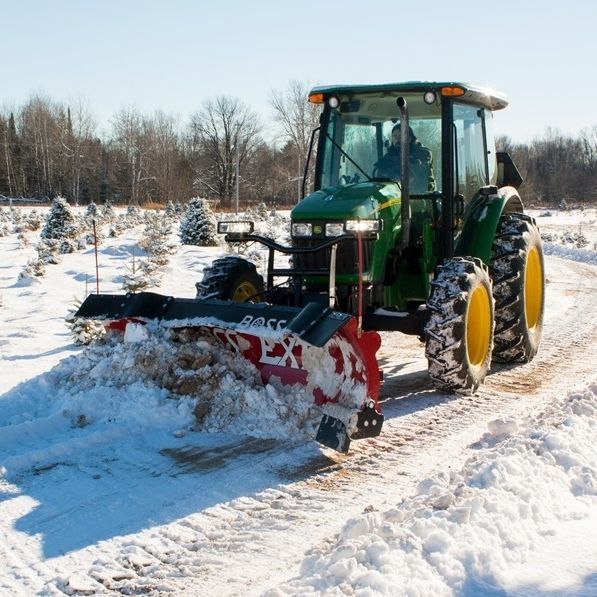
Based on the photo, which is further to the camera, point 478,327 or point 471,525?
point 478,327

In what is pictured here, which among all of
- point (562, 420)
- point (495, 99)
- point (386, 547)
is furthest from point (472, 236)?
point (386, 547)

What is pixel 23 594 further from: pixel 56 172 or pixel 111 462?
pixel 56 172

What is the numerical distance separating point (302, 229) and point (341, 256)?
0.38 meters

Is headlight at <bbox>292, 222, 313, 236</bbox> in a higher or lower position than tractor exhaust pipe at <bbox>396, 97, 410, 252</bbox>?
lower

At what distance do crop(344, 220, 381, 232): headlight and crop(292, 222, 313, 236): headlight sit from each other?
2.23 ft

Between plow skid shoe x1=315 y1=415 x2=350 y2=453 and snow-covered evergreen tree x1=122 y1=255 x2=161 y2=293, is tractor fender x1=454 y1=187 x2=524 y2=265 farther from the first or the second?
snow-covered evergreen tree x1=122 y1=255 x2=161 y2=293

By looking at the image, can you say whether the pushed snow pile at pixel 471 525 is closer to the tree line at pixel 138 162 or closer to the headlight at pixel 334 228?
the headlight at pixel 334 228

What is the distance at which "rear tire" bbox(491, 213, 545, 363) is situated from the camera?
7.21 meters

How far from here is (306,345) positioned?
5371mm

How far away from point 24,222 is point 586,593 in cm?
2550

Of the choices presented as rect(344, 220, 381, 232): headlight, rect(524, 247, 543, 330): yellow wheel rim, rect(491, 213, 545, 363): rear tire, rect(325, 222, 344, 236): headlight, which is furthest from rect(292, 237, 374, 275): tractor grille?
rect(524, 247, 543, 330): yellow wheel rim

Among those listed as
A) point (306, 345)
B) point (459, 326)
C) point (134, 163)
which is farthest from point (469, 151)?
point (134, 163)

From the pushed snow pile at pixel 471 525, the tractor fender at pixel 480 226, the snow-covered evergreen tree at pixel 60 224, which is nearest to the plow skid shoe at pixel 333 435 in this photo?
the pushed snow pile at pixel 471 525

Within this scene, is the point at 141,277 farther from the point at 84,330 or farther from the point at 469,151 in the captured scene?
the point at 469,151
